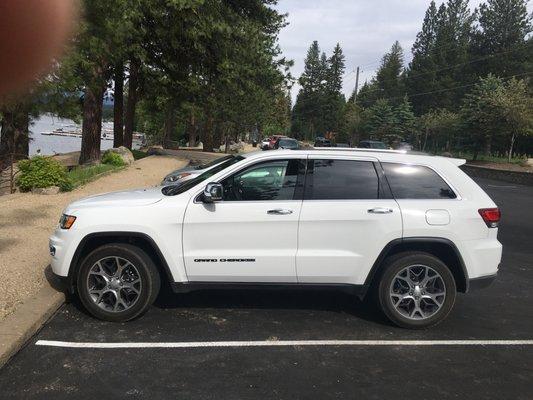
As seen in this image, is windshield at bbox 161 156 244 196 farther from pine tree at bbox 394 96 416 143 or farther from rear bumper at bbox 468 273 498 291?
pine tree at bbox 394 96 416 143

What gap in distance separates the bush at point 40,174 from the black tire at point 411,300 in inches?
371

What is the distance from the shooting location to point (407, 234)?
492cm

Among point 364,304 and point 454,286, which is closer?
point 454,286

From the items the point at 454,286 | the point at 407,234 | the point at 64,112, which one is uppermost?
the point at 64,112

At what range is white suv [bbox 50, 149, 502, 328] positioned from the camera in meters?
4.90

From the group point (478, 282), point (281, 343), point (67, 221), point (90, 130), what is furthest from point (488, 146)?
point (67, 221)

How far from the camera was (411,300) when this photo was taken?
505 cm

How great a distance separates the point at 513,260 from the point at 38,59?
25.1 feet

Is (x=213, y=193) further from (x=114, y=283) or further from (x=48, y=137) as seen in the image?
(x=48, y=137)

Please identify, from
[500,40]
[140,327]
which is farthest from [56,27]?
[500,40]

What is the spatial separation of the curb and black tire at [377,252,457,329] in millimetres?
3131

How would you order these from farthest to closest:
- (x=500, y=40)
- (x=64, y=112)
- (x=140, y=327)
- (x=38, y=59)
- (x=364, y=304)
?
1. (x=500, y=40)
2. (x=64, y=112)
3. (x=364, y=304)
4. (x=140, y=327)
5. (x=38, y=59)

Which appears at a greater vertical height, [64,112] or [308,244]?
[64,112]

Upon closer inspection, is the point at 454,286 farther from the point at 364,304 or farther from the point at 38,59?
the point at 38,59
